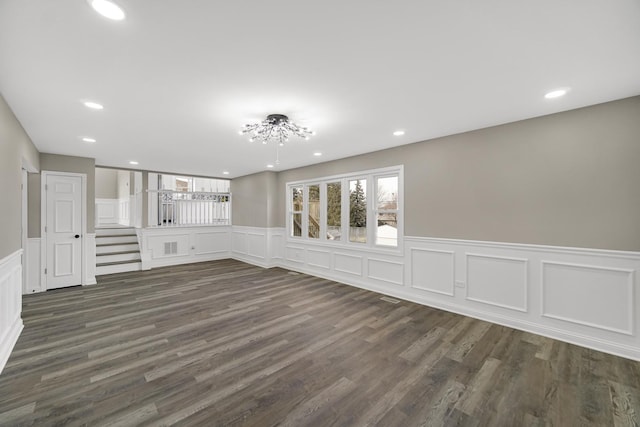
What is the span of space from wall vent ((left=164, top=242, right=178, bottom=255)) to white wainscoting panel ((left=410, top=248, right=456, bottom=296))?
6181 mm

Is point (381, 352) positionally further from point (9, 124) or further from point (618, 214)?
point (9, 124)

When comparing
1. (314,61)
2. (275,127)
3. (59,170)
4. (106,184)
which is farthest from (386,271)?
(106,184)

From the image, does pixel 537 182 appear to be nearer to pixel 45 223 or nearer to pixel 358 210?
pixel 358 210

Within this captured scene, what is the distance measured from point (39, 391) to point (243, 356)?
1547mm

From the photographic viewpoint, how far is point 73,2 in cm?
138

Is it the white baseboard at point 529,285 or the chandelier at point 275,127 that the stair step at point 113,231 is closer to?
the chandelier at point 275,127

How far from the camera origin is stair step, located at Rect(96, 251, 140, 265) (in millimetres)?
6121

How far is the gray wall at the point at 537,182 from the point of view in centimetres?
261

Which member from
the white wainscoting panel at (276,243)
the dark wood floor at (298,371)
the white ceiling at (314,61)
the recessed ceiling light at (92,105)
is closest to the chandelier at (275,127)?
the white ceiling at (314,61)

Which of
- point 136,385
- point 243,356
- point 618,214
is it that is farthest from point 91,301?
point 618,214

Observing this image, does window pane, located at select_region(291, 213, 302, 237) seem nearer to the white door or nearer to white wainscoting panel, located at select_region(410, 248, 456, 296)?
white wainscoting panel, located at select_region(410, 248, 456, 296)

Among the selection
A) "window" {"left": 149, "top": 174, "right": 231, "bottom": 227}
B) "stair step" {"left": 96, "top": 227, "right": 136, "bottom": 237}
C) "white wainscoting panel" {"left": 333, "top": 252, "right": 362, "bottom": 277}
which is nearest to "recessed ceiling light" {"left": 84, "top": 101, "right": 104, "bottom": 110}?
"white wainscoting panel" {"left": 333, "top": 252, "right": 362, "bottom": 277}

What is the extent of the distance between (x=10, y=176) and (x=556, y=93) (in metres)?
5.51

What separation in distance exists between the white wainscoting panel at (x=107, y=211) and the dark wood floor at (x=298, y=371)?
763 cm
